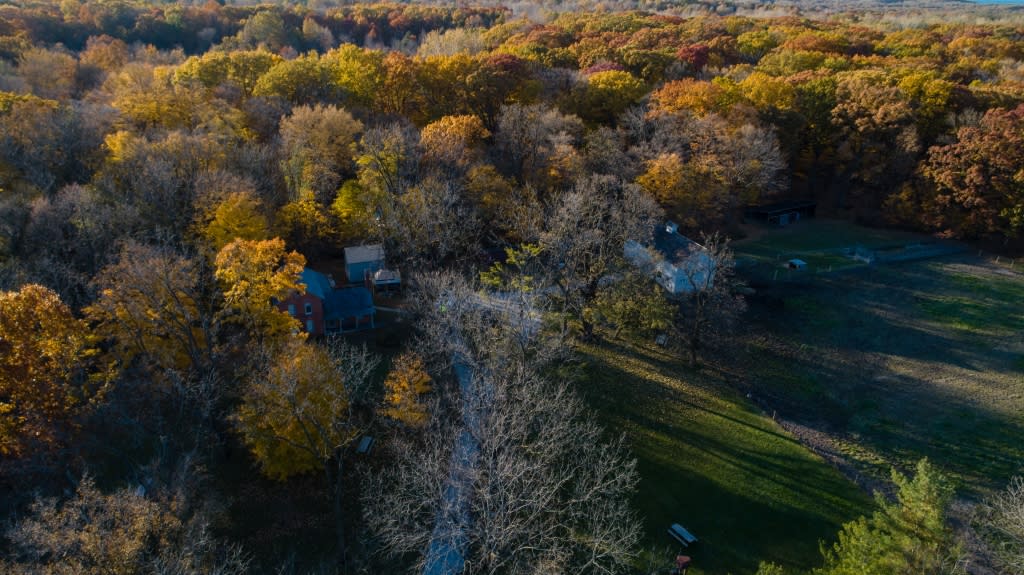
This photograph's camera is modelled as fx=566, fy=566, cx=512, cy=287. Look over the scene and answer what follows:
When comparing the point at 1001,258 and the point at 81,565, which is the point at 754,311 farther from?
the point at 81,565

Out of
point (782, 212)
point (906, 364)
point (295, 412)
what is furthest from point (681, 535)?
point (782, 212)

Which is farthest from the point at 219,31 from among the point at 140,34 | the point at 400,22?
the point at 400,22

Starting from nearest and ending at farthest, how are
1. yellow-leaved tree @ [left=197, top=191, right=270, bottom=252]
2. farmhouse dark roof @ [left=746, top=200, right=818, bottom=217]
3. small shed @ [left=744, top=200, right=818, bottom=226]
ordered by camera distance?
yellow-leaved tree @ [left=197, top=191, right=270, bottom=252]
small shed @ [left=744, top=200, right=818, bottom=226]
farmhouse dark roof @ [left=746, top=200, right=818, bottom=217]

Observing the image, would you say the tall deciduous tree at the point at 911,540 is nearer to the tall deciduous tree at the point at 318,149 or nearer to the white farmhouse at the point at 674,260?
the white farmhouse at the point at 674,260

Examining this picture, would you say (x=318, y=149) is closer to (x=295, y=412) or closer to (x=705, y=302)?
(x=295, y=412)

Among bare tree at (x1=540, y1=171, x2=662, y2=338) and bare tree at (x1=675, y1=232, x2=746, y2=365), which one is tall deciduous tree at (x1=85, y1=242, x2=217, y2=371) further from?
bare tree at (x1=675, y1=232, x2=746, y2=365)

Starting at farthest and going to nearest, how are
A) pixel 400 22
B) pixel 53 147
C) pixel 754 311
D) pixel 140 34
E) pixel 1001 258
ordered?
pixel 400 22 → pixel 140 34 → pixel 1001 258 → pixel 754 311 → pixel 53 147

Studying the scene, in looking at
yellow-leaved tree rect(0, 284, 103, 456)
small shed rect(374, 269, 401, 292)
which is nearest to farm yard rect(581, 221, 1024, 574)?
small shed rect(374, 269, 401, 292)
